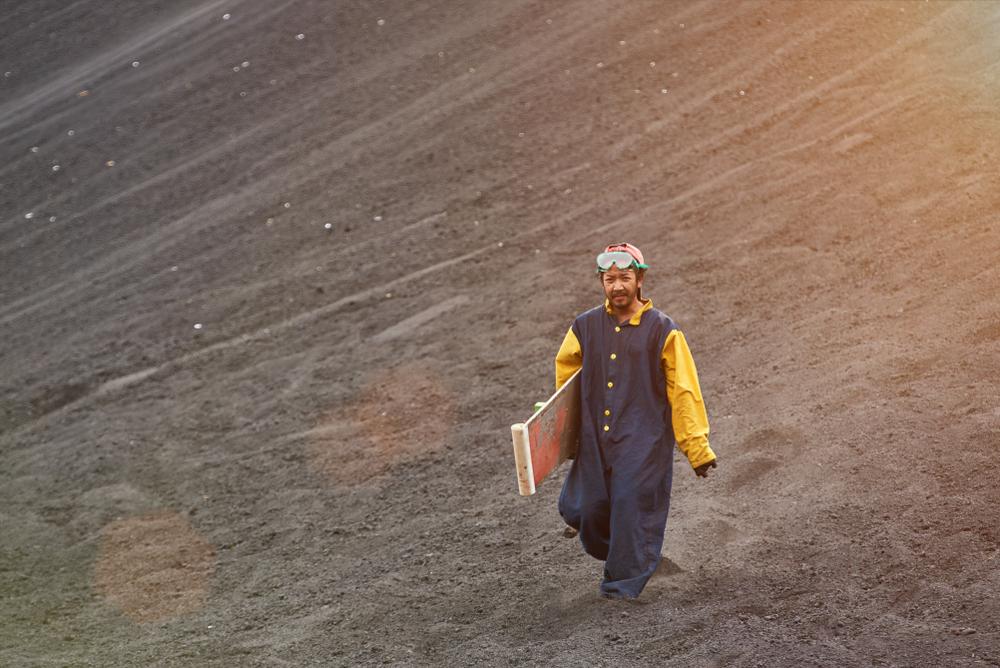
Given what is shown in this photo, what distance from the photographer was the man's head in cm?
659

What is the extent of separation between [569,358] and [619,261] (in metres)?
0.70

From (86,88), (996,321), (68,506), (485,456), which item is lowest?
(996,321)

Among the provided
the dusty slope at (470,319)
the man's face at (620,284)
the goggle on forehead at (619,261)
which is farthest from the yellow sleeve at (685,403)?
the dusty slope at (470,319)

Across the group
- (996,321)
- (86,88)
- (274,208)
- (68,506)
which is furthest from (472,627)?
(86,88)

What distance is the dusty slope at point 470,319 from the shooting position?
23.4ft

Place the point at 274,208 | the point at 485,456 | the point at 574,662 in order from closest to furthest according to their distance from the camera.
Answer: the point at 574,662 < the point at 485,456 < the point at 274,208

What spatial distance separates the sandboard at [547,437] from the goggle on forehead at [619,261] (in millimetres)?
700

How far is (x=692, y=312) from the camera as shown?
11.0 m

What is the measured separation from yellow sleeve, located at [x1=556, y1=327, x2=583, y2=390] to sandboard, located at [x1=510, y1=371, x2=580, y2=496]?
0.07 m

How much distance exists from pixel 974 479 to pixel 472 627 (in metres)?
3.29

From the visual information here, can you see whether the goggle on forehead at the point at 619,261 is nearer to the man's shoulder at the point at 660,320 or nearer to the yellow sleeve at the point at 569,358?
the man's shoulder at the point at 660,320

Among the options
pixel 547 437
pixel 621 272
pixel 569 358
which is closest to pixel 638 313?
pixel 621 272

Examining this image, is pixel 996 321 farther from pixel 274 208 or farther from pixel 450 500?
pixel 274 208

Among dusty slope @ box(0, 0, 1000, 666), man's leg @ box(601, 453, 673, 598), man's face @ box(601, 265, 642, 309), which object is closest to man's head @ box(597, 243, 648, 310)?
man's face @ box(601, 265, 642, 309)
